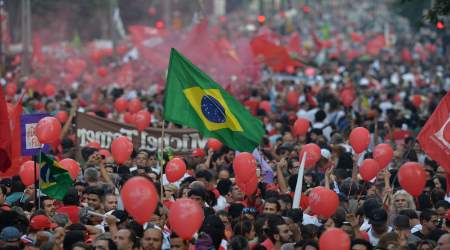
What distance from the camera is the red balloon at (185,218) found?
8.82 m

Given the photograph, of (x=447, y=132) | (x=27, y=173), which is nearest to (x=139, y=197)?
(x=27, y=173)

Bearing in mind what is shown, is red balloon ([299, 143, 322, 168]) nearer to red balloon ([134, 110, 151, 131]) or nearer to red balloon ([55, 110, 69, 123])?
red balloon ([134, 110, 151, 131])

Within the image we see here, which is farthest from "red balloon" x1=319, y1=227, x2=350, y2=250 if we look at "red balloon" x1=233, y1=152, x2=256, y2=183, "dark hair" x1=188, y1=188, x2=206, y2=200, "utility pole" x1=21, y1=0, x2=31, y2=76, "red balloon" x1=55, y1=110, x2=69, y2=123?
"utility pole" x1=21, y1=0, x2=31, y2=76

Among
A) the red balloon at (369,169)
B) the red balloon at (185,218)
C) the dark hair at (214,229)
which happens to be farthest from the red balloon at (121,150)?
the red balloon at (185,218)

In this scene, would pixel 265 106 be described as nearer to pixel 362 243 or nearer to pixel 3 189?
pixel 3 189

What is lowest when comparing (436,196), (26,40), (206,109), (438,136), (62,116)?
(436,196)

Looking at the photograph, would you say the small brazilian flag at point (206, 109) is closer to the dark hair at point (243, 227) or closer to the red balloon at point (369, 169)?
the red balloon at point (369, 169)

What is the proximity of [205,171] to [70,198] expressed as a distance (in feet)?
7.43

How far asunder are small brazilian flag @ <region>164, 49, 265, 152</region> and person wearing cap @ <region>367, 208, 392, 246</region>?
6.59 feet

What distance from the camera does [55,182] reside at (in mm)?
10938

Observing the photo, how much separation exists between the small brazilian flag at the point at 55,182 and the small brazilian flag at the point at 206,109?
1270 mm

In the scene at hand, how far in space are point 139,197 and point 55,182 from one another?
221cm

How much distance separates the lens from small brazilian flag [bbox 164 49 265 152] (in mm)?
11656

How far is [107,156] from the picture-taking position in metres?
14.1
